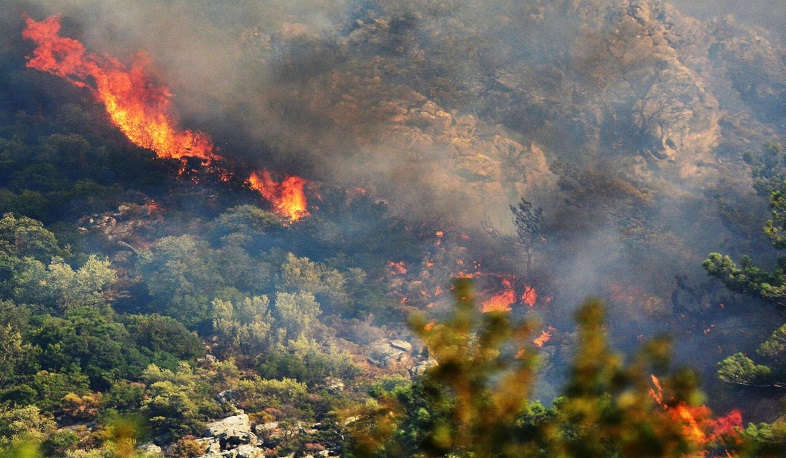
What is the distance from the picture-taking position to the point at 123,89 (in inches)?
Answer: 3260

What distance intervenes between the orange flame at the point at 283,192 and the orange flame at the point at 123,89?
711 centimetres

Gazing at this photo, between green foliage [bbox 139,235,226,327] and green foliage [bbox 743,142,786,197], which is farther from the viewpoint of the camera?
green foliage [bbox 139,235,226,327]

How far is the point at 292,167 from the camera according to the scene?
7494cm

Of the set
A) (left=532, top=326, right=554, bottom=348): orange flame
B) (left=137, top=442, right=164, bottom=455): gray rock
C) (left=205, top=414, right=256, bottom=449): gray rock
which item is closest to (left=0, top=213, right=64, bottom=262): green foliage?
(left=137, top=442, right=164, bottom=455): gray rock

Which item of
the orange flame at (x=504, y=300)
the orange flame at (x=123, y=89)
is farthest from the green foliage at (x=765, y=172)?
the orange flame at (x=123, y=89)

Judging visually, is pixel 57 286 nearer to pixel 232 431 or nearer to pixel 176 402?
pixel 176 402

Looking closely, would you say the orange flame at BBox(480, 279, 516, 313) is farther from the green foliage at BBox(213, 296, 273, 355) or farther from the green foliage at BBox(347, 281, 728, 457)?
the green foliage at BBox(347, 281, 728, 457)

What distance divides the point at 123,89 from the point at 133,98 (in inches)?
73.4

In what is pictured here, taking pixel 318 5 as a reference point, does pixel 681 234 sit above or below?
below

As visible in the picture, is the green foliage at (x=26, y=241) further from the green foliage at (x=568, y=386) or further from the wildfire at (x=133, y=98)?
the green foliage at (x=568, y=386)

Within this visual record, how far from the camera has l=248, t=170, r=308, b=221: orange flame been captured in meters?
74.1

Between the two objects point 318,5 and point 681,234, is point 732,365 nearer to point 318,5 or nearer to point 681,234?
point 681,234

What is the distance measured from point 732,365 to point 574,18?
198ft

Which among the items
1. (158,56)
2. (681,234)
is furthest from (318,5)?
(681,234)
